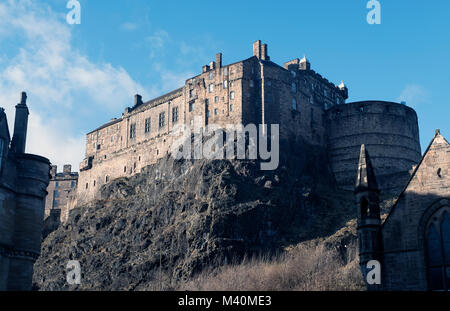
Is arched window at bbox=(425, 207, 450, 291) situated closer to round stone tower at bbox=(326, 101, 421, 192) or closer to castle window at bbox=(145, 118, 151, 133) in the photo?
round stone tower at bbox=(326, 101, 421, 192)

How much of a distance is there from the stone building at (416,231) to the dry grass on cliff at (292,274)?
21.8m

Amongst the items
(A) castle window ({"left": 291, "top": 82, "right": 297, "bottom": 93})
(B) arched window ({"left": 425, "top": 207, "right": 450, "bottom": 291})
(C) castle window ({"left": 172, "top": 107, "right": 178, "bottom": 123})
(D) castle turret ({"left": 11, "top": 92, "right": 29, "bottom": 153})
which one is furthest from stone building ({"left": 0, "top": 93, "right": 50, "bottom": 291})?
(A) castle window ({"left": 291, "top": 82, "right": 297, "bottom": 93})

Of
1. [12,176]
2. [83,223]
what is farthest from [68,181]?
[12,176]

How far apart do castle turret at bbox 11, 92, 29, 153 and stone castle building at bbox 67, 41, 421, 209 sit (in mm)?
37652

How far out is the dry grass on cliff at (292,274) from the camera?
48.5 metres

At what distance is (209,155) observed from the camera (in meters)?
71.2

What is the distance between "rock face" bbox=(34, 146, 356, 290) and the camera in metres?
61.0

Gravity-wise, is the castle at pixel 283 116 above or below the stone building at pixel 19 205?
above

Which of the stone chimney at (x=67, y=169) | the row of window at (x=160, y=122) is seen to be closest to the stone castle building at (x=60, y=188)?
the stone chimney at (x=67, y=169)

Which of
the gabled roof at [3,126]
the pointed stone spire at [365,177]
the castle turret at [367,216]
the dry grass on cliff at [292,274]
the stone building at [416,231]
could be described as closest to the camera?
the stone building at [416,231]

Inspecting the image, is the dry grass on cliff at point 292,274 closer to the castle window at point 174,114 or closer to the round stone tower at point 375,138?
the round stone tower at point 375,138

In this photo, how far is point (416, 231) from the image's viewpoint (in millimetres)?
24484

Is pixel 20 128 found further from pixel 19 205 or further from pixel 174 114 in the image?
pixel 174 114
